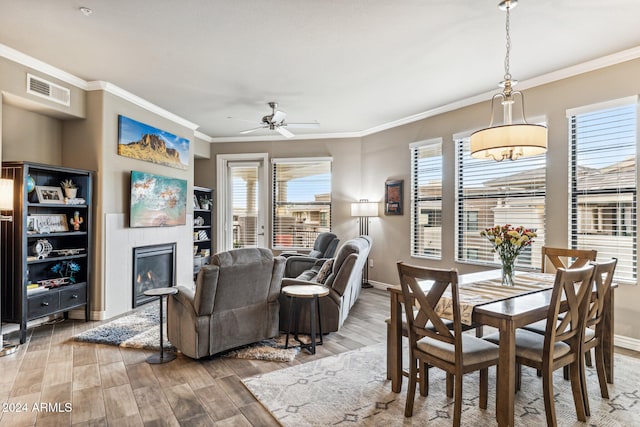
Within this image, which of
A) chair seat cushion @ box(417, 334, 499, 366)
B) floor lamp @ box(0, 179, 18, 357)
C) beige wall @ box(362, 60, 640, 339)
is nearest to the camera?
chair seat cushion @ box(417, 334, 499, 366)

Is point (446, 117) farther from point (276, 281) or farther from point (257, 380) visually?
point (257, 380)

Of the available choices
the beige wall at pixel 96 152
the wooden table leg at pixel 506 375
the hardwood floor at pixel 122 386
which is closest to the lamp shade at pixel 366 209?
the hardwood floor at pixel 122 386

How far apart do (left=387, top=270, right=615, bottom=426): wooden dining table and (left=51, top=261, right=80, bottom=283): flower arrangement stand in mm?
3706

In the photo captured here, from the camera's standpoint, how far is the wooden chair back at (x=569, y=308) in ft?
6.70

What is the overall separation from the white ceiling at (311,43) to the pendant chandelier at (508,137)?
21.7 inches

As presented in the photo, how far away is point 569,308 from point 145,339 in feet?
11.8

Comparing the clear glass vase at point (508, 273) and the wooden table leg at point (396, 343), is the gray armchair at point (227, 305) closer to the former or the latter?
the wooden table leg at point (396, 343)

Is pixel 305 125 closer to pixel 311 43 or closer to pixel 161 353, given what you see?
pixel 311 43

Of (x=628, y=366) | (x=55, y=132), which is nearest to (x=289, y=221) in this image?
(x=55, y=132)

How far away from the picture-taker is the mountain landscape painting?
4.77 metres

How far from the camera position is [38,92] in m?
3.90

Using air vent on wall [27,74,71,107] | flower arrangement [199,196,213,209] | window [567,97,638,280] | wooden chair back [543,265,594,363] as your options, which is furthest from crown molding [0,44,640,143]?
wooden chair back [543,265,594,363]

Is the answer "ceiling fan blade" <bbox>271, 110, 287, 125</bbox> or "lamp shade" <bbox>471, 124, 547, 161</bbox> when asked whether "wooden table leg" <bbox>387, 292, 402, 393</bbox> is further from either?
"ceiling fan blade" <bbox>271, 110, 287, 125</bbox>

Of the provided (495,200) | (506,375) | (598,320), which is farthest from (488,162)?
(506,375)
